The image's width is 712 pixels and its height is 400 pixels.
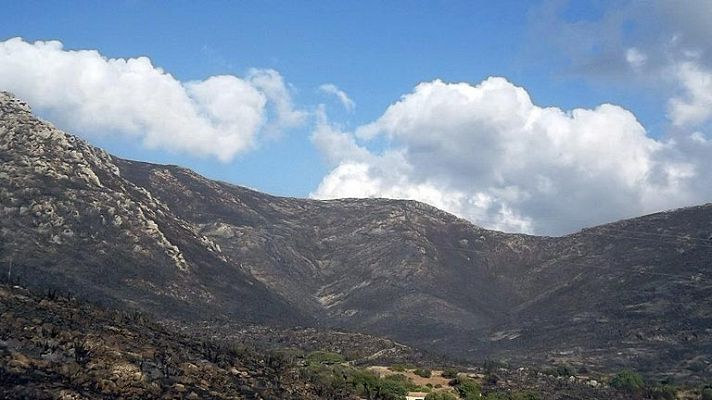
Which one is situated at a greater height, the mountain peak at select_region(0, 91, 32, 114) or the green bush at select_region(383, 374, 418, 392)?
the mountain peak at select_region(0, 91, 32, 114)

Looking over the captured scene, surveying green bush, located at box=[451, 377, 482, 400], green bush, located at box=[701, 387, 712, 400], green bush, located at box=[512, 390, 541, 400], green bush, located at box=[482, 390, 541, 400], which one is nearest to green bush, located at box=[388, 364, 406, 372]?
green bush, located at box=[451, 377, 482, 400]

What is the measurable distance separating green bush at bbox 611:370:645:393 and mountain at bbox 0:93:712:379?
1873 centimetres

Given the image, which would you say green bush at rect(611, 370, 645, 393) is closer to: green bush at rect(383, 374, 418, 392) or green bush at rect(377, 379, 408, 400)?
green bush at rect(383, 374, 418, 392)

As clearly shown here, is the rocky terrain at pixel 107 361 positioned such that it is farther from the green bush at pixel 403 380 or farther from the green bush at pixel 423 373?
the green bush at pixel 423 373

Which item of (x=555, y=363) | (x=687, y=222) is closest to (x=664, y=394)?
(x=555, y=363)

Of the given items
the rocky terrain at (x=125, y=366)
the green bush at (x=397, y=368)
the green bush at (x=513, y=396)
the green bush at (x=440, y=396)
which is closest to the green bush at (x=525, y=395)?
the green bush at (x=513, y=396)

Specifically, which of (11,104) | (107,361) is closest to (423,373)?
(107,361)

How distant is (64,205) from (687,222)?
144m

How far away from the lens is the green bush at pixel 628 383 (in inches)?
2956

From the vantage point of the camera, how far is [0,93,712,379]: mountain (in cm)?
10750

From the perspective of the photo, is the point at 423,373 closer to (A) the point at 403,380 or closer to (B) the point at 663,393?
(A) the point at 403,380

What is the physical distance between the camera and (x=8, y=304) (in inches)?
1560

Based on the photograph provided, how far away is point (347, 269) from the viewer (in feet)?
600

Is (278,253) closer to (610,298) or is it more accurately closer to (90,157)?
(90,157)
